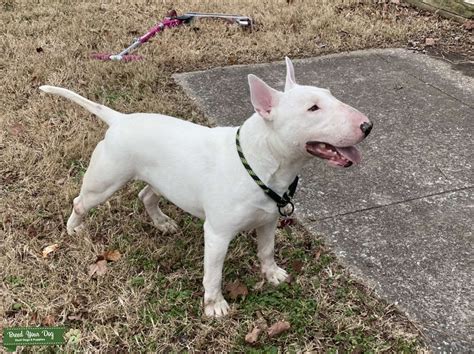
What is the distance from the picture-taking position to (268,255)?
2.92 m

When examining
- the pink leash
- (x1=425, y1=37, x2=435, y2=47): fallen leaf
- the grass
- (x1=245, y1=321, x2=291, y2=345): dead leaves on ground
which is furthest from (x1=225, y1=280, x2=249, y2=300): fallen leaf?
(x1=425, y1=37, x2=435, y2=47): fallen leaf

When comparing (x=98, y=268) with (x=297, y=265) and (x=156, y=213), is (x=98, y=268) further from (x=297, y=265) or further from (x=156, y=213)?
(x=297, y=265)

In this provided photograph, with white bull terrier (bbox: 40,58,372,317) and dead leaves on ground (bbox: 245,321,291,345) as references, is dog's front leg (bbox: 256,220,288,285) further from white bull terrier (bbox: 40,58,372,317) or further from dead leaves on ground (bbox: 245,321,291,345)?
dead leaves on ground (bbox: 245,321,291,345)

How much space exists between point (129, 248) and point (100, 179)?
487 mm

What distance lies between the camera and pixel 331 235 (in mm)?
3201

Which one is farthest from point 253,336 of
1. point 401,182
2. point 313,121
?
point 401,182

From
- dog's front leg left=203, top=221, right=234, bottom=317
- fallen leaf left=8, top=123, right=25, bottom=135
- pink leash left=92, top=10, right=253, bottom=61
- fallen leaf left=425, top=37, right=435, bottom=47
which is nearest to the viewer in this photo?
dog's front leg left=203, top=221, right=234, bottom=317

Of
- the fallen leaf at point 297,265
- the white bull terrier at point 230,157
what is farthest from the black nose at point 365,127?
the fallen leaf at point 297,265

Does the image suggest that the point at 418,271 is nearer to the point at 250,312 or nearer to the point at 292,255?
the point at 292,255

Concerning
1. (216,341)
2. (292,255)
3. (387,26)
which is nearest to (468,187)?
(292,255)

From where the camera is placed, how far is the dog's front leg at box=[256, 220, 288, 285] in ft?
9.31

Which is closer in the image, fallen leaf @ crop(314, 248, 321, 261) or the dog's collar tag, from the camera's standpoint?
the dog's collar tag

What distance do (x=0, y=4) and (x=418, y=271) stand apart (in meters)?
6.04

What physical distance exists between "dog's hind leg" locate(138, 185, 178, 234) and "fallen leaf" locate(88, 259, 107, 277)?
16.3 inches
